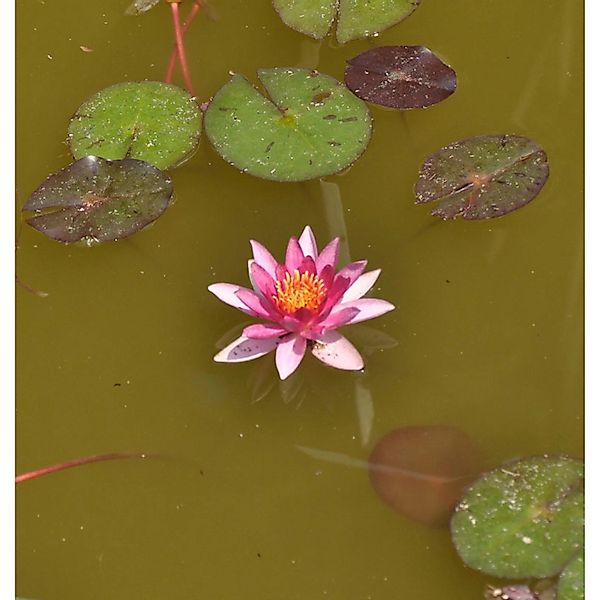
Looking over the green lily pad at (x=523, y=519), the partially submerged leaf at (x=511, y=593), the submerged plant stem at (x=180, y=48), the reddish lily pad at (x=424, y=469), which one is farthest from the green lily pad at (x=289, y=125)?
the partially submerged leaf at (x=511, y=593)

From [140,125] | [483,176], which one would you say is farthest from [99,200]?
[483,176]

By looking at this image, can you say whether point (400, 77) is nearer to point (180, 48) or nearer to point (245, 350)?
point (180, 48)

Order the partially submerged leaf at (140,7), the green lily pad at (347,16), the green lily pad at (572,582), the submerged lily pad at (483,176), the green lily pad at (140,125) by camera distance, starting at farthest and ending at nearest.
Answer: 1. the partially submerged leaf at (140,7)
2. the green lily pad at (347,16)
3. the green lily pad at (140,125)
4. the submerged lily pad at (483,176)
5. the green lily pad at (572,582)

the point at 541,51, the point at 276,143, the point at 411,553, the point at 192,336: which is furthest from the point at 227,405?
the point at 541,51

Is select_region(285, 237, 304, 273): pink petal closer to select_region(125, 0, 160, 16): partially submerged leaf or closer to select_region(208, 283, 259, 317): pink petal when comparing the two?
select_region(208, 283, 259, 317): pink petal

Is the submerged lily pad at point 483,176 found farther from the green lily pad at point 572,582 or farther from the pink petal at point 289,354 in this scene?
the green lily pad at point 572,582

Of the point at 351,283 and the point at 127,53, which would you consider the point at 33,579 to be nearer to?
the point at 351,283

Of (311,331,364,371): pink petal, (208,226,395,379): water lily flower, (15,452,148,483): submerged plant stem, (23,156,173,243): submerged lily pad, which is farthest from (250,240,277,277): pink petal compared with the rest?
(15,452,148,483): submerged plant stem

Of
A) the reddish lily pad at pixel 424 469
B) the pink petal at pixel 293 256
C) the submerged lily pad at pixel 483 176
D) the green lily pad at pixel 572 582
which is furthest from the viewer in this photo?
the submerged lily pad at pixel 483 176
